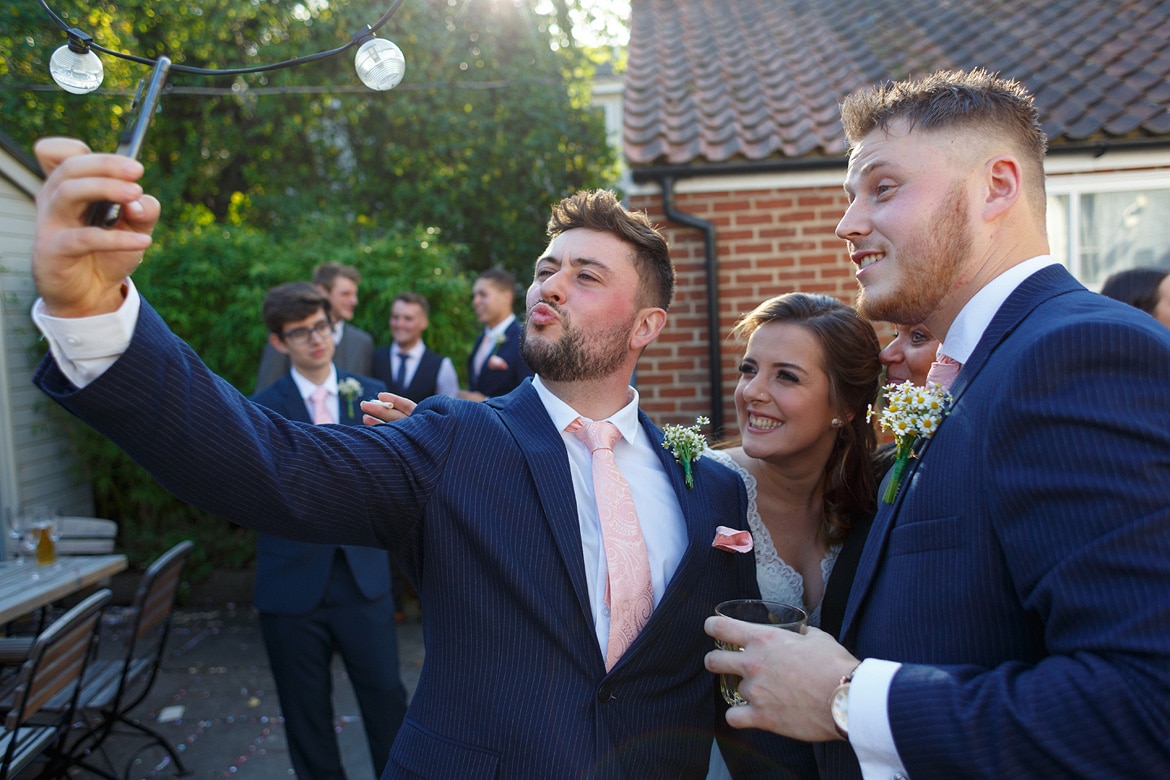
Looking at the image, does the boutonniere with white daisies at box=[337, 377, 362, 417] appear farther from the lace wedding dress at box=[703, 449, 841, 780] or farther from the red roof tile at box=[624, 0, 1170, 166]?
the red roof tile at box=[624, 0, 1170, 166]

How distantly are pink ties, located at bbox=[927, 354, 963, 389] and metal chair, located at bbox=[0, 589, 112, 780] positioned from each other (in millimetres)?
3539

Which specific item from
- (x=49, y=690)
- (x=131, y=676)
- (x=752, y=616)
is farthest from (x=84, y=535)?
(x=752, y=616)

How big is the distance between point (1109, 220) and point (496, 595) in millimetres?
6636

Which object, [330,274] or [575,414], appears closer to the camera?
[575,414]

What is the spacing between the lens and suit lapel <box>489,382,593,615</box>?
190cm

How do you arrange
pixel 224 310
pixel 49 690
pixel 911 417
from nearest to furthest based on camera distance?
pixel 911 417
pixel 49 690
pixel 224 310

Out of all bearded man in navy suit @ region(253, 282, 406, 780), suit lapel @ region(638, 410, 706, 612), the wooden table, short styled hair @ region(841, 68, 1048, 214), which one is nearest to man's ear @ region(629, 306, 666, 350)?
suit lapel @ region(638, 410, 706, 612)

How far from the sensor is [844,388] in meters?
2.85

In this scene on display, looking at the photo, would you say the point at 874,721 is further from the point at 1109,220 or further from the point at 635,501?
the point at 1109,220

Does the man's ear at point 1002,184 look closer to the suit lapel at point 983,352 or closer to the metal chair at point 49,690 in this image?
the suit lapel at point 983,352

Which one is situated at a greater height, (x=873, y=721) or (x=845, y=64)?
(x=845, y=64)

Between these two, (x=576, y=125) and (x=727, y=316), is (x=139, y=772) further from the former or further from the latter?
(x=576, y=125)

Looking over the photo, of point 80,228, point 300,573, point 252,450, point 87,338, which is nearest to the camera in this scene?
point 80,228

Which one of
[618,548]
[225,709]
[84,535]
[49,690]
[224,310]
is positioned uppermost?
[224,310]
